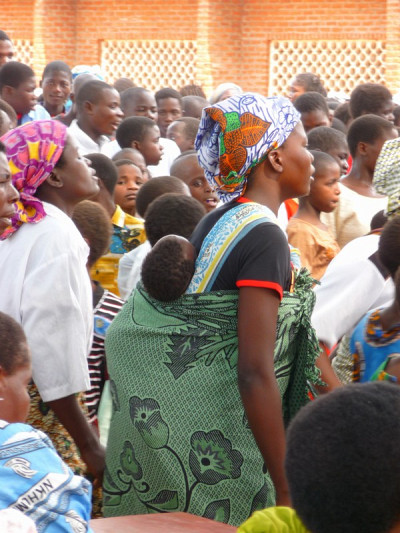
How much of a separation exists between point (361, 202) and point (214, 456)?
3173 mm

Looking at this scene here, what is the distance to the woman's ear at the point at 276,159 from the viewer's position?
2.83 meters

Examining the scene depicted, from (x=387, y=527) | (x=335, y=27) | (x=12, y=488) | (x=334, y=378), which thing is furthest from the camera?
(x=335, y=27)

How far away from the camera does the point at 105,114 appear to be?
831cm

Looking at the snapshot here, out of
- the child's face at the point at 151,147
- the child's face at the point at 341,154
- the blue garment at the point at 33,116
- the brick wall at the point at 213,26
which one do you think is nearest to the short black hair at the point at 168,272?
the child's face at the point at 341,154

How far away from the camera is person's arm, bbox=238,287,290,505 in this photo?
255 centimetres

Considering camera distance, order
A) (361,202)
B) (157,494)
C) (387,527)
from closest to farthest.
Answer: (387,527), (157,494), (361,202)

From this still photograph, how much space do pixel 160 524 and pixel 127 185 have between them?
3621mm

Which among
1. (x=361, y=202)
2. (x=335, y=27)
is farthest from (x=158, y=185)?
(x=335, y=27)

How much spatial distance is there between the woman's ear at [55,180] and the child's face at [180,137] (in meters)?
5.18

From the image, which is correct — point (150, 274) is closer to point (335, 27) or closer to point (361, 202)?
point (361, 202)

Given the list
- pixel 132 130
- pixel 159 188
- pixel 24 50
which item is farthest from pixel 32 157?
pixel 24 50

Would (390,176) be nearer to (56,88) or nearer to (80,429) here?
(80,429)

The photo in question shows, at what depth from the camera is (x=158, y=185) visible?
16.2ft

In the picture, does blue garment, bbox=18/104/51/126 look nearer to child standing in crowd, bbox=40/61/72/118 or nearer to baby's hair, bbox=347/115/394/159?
child standing in crowd, bbox=40/61/72/118
